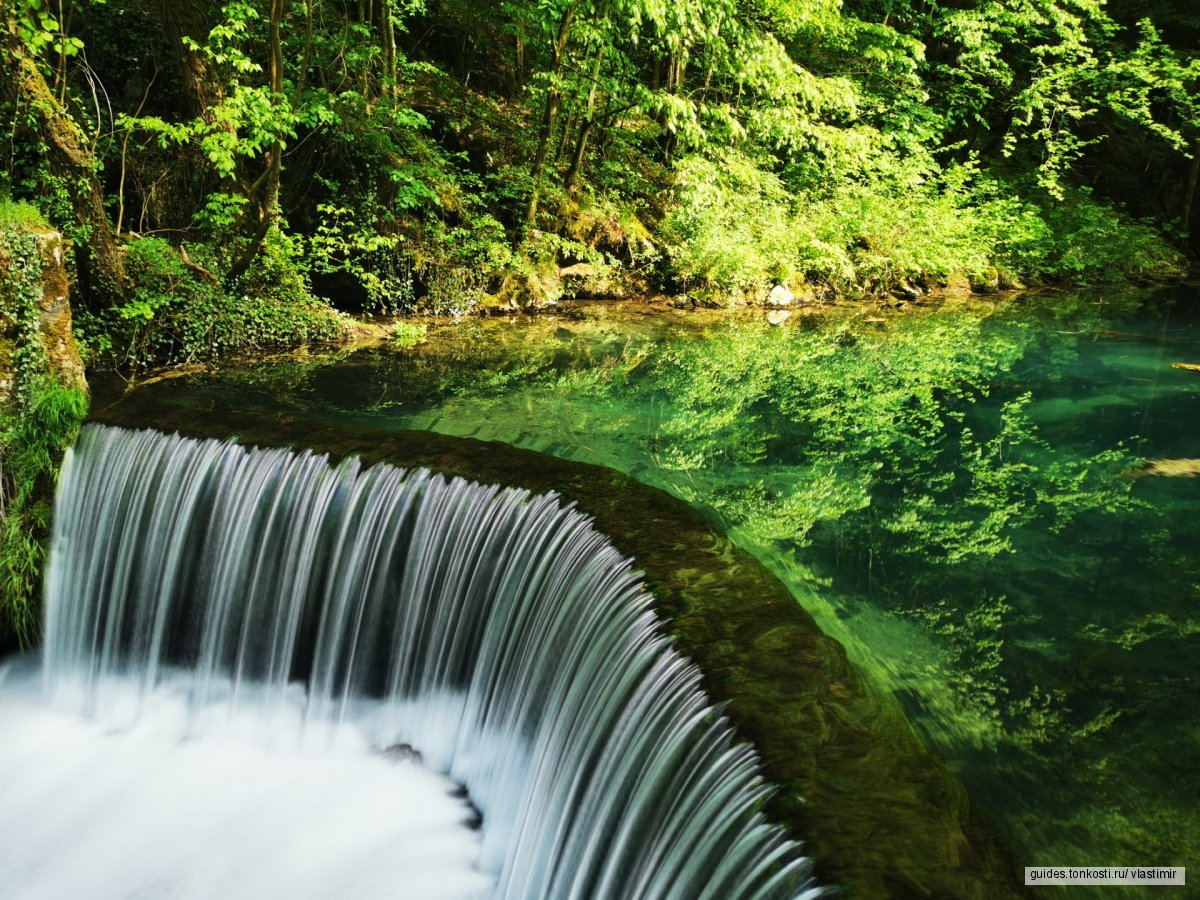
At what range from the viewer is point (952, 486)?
17.7ft

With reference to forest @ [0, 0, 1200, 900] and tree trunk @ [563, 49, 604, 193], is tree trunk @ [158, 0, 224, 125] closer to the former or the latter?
forest @ [0, 0, 1200, 900]

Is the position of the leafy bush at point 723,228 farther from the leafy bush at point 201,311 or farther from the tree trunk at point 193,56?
the tree trunk at point 193,56

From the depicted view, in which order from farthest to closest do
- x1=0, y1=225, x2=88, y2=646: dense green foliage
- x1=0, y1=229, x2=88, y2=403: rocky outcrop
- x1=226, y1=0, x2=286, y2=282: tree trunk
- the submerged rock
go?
the submerged rock → x1=226, y1=0, x2=286, y2=282: tree trunk → x1=0, y1=229, x2=88, y2=403: rocky outcrop → x1=0, y1=225, x2=88, y2=646: dense green foliage

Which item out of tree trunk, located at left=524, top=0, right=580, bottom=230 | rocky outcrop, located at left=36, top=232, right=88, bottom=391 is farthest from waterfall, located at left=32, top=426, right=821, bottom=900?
tree trunk, located at left=524, top=0, right=580, bottom=230

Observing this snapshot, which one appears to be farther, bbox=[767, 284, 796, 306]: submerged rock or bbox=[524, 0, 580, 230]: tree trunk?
bbox=[767, 284, 796, 306]: submerged rock

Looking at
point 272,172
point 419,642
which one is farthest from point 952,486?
point 272,172

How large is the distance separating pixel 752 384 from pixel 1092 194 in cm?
1755

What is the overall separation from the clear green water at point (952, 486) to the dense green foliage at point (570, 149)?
4.81 ft

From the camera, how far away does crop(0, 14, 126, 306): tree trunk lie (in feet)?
19.3

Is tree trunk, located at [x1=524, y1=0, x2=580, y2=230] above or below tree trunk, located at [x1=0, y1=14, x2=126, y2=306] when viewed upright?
above

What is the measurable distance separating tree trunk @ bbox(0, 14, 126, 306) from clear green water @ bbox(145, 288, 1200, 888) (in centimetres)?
149

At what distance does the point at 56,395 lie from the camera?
17.6 feet

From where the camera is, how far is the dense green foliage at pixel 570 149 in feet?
24.0

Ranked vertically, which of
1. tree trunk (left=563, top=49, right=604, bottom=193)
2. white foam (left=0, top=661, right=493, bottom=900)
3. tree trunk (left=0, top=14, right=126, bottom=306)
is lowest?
white foam (left=0, top=661, right=493, bottom=900)
